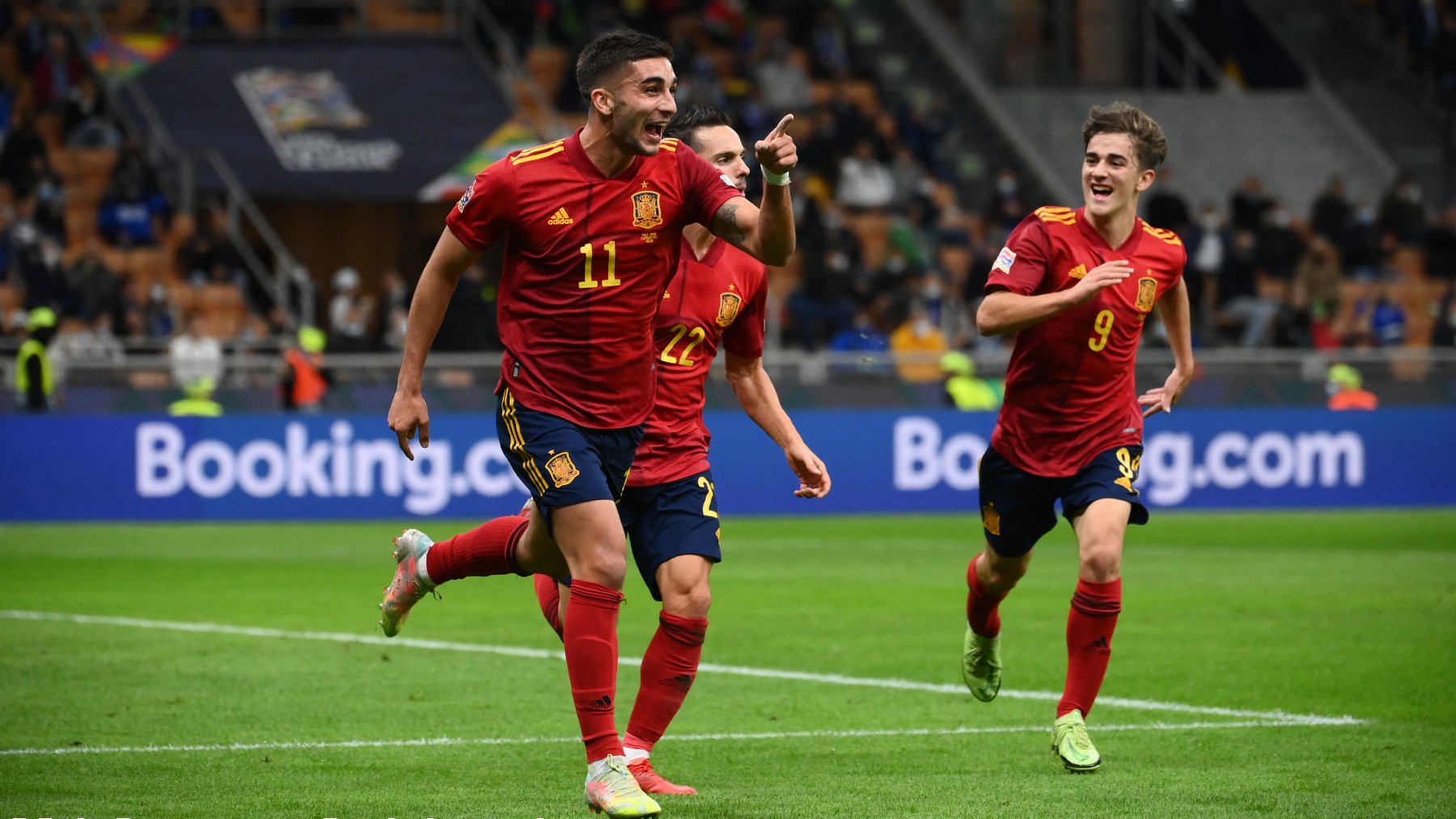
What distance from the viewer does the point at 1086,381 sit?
775 cm

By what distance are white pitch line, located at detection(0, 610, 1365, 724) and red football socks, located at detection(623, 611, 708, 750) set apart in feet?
8.56

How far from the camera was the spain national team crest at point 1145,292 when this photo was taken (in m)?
7.75

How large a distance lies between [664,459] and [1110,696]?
297 centimetres

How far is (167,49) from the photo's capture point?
28.7m

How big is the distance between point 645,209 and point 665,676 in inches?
62.3

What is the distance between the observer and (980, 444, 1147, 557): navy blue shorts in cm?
759

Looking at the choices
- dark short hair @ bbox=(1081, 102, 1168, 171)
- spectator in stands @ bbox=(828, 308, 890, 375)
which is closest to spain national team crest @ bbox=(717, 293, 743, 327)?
dark short hair @ bbox=(1081, 102, 1168, 171)

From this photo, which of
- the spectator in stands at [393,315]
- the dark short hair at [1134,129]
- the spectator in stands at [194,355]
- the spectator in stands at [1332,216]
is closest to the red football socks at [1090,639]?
the dark short hair at [1134,129]

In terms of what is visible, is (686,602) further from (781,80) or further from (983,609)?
(781,80)

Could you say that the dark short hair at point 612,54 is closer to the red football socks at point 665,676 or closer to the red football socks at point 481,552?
the red football socks at point 481,552

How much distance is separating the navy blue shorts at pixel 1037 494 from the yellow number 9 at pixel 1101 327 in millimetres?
406

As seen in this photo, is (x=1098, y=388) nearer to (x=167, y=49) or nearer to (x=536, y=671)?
(x=536, y=671)

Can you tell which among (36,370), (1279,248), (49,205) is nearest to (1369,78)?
(1279,248)

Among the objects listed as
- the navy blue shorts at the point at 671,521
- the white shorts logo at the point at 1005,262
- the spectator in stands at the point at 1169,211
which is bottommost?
the spectator in stands at the point at 1169,211
